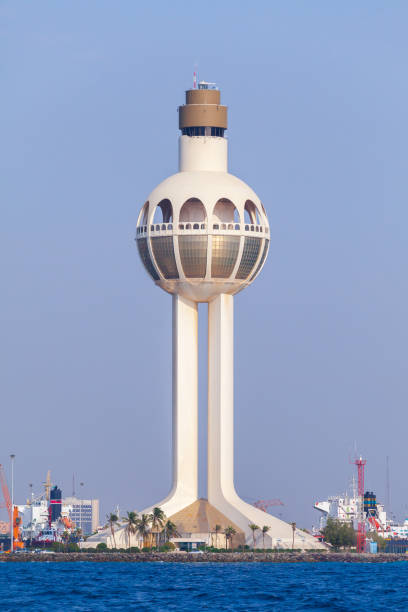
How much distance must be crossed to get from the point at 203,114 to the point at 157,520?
1666 inches

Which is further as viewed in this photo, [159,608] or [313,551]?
[313,551]

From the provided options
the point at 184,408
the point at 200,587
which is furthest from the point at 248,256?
the point at 200,587

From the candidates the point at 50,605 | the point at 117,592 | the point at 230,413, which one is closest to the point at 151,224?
the point at 230,413

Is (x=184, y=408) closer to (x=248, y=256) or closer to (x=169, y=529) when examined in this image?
(x=169, y=529)

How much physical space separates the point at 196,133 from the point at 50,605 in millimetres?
84694

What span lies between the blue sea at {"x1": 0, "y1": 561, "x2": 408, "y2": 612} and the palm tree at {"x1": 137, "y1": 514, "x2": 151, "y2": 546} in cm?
851

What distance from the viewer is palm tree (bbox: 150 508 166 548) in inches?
7510

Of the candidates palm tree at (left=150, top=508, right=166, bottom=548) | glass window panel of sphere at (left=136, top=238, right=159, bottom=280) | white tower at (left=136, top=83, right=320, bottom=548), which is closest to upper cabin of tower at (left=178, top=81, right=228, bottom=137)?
white tower at (left=136, top=83, right=320, bottom=548)

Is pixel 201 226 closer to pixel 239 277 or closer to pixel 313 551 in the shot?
pixel 239 277

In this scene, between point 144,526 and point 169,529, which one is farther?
point 144,526

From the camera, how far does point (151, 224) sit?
19300cm

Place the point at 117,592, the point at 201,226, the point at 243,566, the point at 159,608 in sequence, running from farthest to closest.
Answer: the point at 201,226 → the point at 243,566 → the point at 117,592 → the point at 159,608

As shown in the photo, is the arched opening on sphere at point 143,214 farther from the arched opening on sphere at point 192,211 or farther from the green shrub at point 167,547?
the green shrub at point 167,547

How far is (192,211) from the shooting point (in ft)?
643
